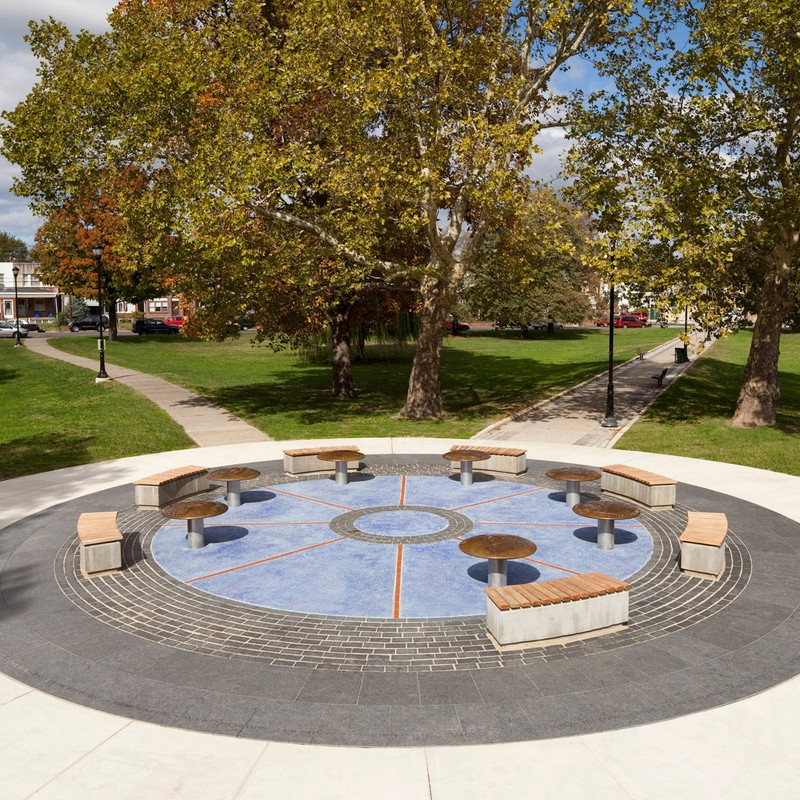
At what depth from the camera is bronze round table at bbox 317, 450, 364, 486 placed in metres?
14.3

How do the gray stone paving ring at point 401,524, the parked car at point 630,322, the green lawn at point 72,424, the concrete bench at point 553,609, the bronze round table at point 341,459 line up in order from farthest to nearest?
the parked car at point 630,322, the green lawn at point 72,424, the bronze round table at point 341,459, the gray stone paving ring at point 401,524, the concrete bench at point 553,609

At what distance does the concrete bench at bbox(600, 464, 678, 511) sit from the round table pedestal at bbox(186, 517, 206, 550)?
23.5ft

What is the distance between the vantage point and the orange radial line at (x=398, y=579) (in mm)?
8391

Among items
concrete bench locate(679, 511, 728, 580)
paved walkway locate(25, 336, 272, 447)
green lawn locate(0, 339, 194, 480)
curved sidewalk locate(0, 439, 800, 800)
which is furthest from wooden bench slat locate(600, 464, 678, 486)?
green lawn locate(0, 339, 194, 480)

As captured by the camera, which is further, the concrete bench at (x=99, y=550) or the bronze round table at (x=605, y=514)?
the bronze round table at (x=605, y=514)

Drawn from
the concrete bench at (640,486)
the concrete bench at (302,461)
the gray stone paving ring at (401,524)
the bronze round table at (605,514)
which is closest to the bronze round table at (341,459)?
the concrete bench at (302,461)

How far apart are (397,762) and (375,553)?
4.83 metres

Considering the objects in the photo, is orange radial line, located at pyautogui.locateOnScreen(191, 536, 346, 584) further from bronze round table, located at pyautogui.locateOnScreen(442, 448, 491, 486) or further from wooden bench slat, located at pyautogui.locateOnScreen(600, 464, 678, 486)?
wooden bench slat, located at pyautogui.locateOnScreen(600, 464, 678, 486)

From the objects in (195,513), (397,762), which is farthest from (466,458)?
(397,762)

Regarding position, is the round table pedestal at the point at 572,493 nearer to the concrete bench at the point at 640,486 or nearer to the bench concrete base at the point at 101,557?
the concrete bench at the point at 640,486

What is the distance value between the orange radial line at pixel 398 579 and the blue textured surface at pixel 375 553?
0.08ft

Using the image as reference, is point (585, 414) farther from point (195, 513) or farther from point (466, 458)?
point (195, 513)

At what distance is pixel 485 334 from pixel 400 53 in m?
55.5

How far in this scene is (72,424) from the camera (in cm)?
2123
